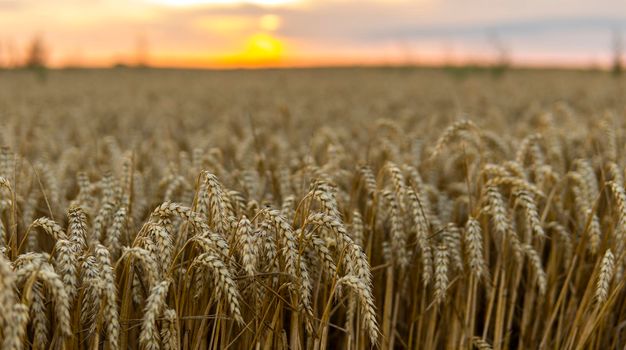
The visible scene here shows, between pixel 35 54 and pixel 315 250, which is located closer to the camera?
pixel 315 250

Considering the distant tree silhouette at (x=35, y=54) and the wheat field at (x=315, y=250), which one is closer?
the wheat field at (x=315, y=250)

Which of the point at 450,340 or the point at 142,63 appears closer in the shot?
the point at 450,340

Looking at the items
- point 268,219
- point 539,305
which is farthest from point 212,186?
point 539,305

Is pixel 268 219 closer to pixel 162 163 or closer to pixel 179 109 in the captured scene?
pixel 162 163

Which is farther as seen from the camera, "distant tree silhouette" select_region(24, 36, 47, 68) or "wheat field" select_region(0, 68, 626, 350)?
"distant tree silhouette" select_region(24, 36, 47, 68)

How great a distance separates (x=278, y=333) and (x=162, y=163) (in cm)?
189

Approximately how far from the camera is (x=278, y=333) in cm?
200

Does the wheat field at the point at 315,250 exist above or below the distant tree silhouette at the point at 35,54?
below

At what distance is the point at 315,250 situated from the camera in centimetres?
214

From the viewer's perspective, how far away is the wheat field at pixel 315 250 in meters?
1.77

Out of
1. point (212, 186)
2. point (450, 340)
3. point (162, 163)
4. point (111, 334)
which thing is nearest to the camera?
point (111, 334)

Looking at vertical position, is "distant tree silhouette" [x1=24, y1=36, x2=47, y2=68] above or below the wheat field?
above

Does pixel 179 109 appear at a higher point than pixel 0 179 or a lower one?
higher

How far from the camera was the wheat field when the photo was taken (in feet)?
5.81
